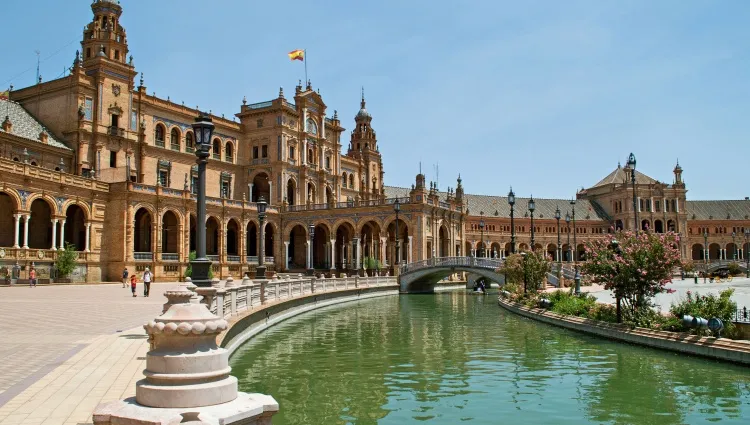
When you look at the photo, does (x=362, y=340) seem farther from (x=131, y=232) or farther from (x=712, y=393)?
(x=131, y=232)

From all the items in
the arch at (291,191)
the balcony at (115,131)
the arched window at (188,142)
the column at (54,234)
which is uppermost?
the arched window at (188,142)

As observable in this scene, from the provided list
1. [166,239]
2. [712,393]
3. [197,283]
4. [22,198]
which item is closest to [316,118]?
[166,239]

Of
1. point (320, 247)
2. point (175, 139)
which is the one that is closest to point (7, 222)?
point (175, 139)

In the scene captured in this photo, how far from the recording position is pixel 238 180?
65000 mm

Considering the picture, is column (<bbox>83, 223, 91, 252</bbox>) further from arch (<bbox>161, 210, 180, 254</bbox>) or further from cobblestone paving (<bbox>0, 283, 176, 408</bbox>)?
cobblestone paving (<bbox>0, 283, 176, 408</bbox>)

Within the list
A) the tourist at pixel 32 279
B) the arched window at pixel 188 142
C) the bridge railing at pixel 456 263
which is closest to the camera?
the tourist at pixel 32 279

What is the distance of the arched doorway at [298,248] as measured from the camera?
64.6 metres

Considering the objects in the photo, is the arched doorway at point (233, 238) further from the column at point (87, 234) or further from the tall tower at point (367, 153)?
the tall tower at point (367, 153)

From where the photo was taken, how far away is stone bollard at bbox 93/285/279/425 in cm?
491

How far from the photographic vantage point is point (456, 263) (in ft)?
161

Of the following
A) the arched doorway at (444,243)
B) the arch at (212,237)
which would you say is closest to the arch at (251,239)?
the arch at (212,237)

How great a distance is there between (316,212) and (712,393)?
5072 centimetres

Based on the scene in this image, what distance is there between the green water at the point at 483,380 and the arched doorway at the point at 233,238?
127ft

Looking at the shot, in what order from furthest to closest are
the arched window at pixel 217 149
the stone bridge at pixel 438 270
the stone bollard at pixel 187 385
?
the arched window at pixel 217 149 → the stone bridge at pixel 438 270 → the stone bollard at pixel 187 385
